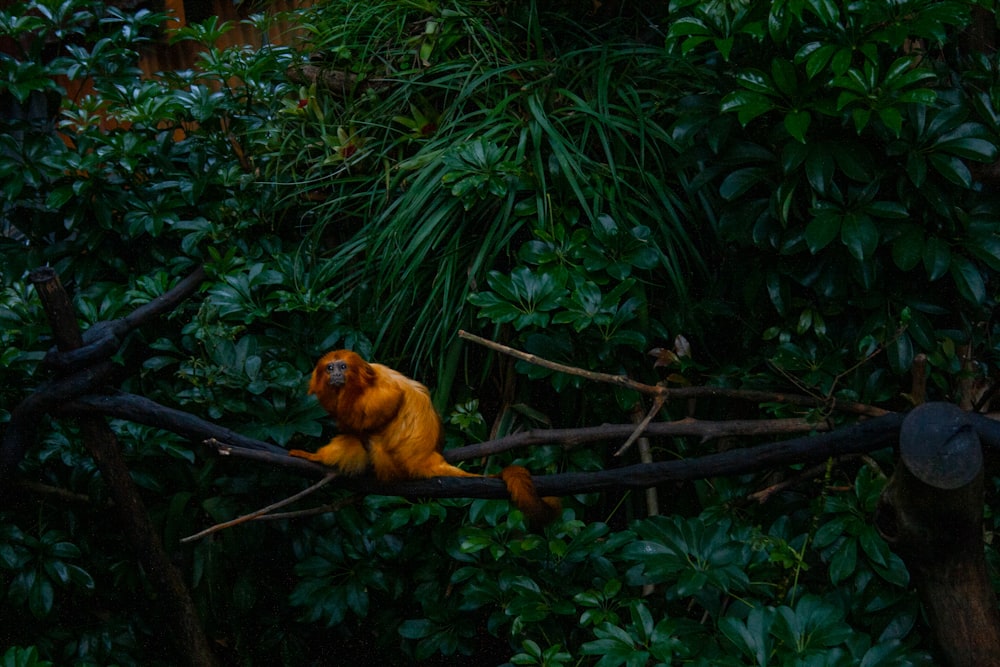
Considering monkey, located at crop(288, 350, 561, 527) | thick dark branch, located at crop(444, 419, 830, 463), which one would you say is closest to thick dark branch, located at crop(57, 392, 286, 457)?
monkey, located at crop(288, 350, 561, 527)

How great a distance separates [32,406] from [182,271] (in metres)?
1.09

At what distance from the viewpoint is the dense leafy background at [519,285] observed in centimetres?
225

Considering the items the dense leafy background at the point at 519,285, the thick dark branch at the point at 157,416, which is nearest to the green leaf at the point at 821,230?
the dense leafy background at the point at 519,285

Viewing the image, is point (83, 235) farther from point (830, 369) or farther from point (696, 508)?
point (830, 369)

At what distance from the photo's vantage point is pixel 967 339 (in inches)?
102

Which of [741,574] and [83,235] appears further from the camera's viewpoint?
[83,235]

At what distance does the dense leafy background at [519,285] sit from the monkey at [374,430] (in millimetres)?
358

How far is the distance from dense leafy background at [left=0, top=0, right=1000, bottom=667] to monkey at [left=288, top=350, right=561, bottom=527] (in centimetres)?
36

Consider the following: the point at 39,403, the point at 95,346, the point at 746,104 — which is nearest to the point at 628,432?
the point at 746,104

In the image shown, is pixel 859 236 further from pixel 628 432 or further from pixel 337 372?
pixel 337 372

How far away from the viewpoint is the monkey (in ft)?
6.95

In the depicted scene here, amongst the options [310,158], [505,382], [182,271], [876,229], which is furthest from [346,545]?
[876,229]

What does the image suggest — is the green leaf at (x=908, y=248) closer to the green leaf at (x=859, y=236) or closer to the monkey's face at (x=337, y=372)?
the green leaf at (x=859, y=236)

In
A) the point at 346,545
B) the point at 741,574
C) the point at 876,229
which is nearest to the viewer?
the point at 741,574
